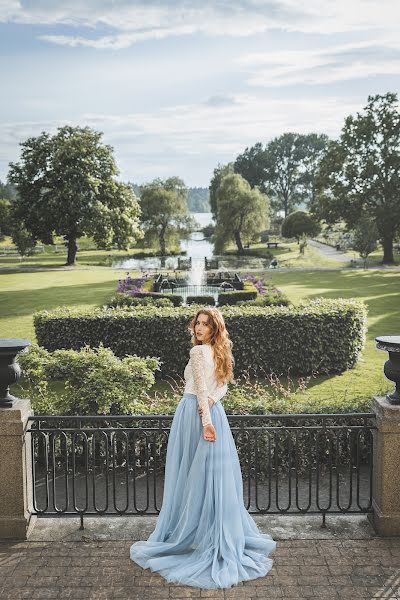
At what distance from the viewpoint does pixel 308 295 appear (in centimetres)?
3089

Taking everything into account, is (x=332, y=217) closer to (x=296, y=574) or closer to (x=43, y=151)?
(x=43, y=151)

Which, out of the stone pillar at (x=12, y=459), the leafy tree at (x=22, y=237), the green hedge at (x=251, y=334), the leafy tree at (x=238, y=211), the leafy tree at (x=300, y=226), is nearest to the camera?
the stone pillar at (x=12, y=459)

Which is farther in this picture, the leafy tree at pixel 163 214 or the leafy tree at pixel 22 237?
the leafy tree at pixel 163 214

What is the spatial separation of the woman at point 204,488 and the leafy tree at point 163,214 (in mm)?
51604

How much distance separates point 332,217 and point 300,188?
1956 inches

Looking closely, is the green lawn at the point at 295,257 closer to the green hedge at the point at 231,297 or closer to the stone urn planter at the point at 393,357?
the green hedge at the point at 231,297

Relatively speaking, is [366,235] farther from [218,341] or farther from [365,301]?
[218,341]

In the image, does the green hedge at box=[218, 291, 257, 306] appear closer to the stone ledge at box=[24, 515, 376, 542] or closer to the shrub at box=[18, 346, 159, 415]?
the shrub at box=[18, 346, 159, 415]

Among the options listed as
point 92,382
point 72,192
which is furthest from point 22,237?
point 92,382

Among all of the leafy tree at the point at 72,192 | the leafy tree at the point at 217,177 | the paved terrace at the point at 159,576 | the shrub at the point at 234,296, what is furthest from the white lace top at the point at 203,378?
the leafy tree at the point at 217,177

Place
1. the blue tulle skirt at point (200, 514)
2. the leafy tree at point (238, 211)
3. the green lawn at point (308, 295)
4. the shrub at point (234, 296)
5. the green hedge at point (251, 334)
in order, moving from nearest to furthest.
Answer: the blue tulle skirt at point (200, 514) → the green lawn at point (308, 295) → the green hedge at point (251, 334) → the shrub at point (234, 296) → the leafy tree at point (238, 211)

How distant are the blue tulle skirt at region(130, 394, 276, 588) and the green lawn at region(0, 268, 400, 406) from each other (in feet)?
16.3

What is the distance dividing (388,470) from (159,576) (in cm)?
218

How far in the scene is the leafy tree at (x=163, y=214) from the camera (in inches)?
2223
